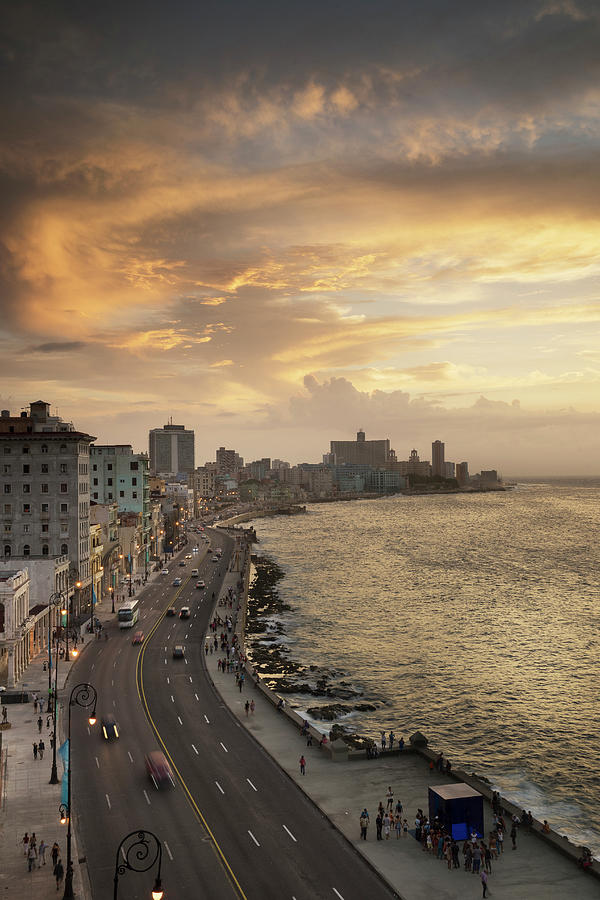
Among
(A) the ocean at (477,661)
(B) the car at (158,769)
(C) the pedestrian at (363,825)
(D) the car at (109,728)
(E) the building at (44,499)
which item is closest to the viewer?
(C) the pedestrian at (363,825)

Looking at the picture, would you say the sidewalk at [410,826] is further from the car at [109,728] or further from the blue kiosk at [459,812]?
the car at [109,728]

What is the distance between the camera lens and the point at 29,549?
88500 mm

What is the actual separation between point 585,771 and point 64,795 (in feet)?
116

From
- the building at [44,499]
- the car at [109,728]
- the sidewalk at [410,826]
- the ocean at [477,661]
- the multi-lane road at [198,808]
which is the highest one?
the building at [44,499]

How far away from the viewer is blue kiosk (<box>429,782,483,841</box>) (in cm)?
3538

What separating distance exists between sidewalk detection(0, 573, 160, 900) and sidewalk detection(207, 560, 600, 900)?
1288cm

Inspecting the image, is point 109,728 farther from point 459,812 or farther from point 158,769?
point 459,812

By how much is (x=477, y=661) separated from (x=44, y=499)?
54358 millimetres

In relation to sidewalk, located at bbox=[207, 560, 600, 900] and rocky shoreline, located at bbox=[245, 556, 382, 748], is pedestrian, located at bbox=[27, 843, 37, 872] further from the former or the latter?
rocky shoreline, located at bbox=[245, 556, 382, 748]

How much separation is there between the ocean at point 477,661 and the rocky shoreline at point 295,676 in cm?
56

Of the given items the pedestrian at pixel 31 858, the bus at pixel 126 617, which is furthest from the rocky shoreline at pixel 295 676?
the pedestrian at pixel 31 858

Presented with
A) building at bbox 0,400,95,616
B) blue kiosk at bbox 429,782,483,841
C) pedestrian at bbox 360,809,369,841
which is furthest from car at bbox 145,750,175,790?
building at bbox 0,400,95,616

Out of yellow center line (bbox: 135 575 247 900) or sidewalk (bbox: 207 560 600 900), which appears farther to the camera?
yellow center line (bbox: 135 575 247 900)

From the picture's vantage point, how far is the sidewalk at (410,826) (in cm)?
3156
